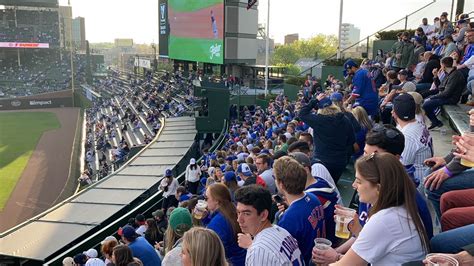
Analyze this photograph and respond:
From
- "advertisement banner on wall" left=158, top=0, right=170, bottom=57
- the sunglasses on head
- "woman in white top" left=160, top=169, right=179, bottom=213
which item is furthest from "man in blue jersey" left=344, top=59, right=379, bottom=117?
"advertisement banner on wall" left=158, top=0, right=170, bottom=57

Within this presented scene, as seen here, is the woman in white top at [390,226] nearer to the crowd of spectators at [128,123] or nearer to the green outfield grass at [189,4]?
the crowd of spectators at [128,123]

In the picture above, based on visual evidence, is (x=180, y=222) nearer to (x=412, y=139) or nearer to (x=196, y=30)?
(x=412, y=139)

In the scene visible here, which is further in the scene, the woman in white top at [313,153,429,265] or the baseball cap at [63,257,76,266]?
the baseball cap at [63,257,76,266]

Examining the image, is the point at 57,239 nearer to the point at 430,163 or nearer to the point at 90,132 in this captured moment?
the point at 430,163

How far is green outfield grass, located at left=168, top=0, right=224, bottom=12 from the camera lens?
1198 inches

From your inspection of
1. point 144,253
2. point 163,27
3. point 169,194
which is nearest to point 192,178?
point 169,194

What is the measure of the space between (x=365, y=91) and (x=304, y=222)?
15.8 ft

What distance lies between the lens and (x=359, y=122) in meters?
5.81

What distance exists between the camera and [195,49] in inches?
1278

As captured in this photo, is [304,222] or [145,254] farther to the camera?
[145,254]

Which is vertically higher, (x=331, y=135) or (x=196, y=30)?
(x=196, y=30)

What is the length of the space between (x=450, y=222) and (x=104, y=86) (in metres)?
65.2

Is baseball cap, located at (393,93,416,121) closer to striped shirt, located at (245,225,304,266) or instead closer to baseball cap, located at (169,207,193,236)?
striped shirt, located at (245,225,304,266)

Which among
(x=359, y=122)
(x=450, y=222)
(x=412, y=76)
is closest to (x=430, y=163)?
(x=450, y=222)
